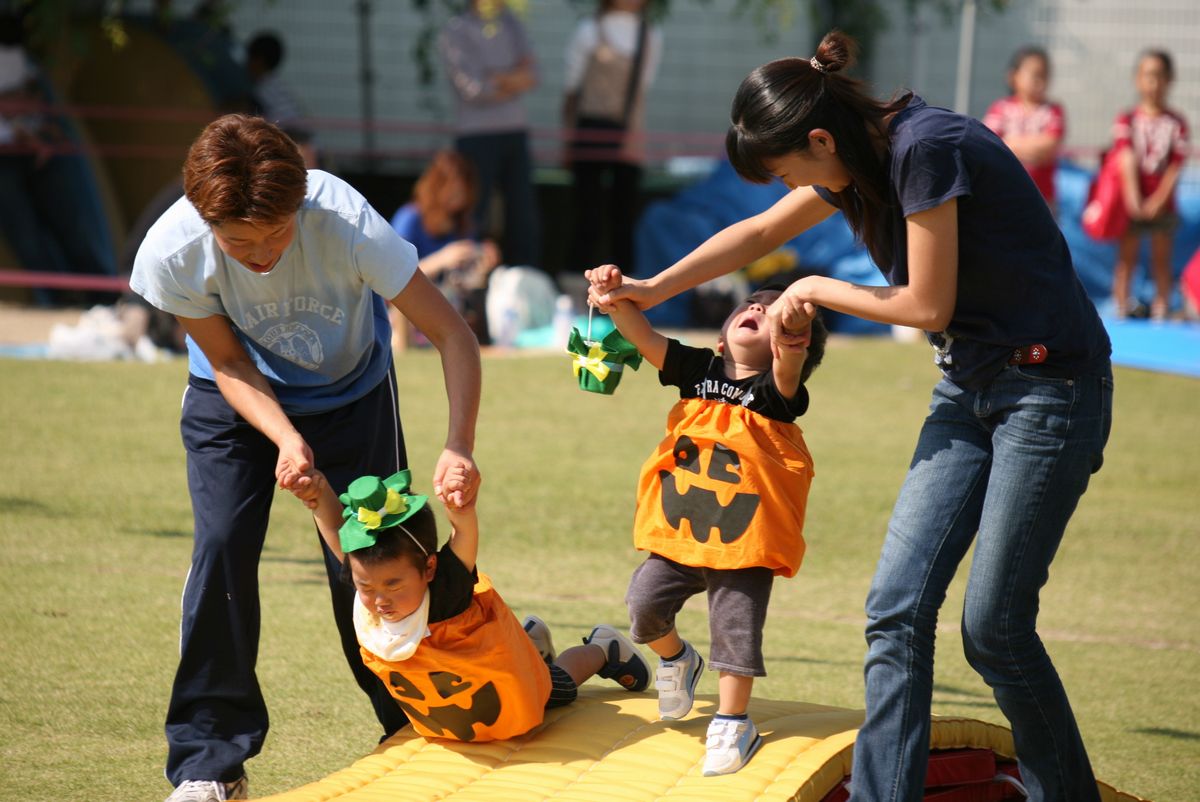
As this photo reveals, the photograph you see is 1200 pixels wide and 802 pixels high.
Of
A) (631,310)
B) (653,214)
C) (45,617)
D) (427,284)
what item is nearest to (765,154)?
(631,310)

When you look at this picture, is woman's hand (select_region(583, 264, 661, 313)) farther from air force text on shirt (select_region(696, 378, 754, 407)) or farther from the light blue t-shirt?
the light blue t-shirt

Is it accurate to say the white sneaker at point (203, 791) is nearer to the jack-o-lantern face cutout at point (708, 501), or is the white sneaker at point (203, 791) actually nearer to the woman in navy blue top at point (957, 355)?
the jack-o-lantern face cutout at point (708, 501)

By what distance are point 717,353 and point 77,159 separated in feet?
29.6

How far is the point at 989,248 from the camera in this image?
115 inches

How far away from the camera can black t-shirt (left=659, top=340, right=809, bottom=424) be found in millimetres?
3418

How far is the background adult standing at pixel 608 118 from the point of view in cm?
1116

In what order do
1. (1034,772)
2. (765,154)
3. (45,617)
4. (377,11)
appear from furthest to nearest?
(377,11) → (45,617) → (1034,772) → (765,154)

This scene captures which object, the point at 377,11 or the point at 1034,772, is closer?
the point at 1034,772

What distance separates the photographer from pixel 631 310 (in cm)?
347

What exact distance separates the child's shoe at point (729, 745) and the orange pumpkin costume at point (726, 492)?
36 centimetres

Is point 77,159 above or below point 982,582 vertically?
above

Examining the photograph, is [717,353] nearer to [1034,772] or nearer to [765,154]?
[765,154]

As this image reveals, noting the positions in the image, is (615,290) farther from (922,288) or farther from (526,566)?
(526,566)

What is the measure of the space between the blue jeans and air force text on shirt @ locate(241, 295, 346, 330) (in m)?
1.41
